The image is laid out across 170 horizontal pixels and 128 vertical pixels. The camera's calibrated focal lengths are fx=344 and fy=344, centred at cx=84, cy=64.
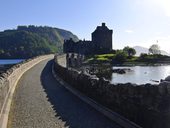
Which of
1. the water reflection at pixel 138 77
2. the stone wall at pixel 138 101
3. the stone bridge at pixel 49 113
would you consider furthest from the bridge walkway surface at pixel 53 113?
the water reflection at pixel 138 77

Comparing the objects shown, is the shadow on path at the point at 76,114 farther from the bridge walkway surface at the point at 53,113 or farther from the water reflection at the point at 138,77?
the water reflection at the point at 138,77

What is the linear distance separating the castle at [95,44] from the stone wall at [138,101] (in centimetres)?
16276

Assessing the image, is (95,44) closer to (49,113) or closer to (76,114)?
(49,113)

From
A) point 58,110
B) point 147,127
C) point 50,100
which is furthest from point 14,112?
point 147,127

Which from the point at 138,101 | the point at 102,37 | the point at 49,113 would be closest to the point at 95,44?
the point at 102,37

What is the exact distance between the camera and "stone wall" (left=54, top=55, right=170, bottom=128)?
42.2 feet

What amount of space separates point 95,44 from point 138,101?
175m

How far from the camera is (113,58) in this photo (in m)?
173

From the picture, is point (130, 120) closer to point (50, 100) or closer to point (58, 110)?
point (58, 110)

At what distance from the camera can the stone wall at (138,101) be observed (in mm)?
12852

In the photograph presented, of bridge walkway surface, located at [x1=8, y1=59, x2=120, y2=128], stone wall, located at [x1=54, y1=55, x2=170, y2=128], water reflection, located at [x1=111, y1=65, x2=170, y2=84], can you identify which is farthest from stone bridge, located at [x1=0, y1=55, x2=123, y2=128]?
water reflection, located at [x1=111, y1=65, x2=170, y2=84]

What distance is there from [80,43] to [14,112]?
165299 millimetres

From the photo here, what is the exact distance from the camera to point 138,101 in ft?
49.0

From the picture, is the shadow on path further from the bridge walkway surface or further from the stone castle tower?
the stone castle tower
